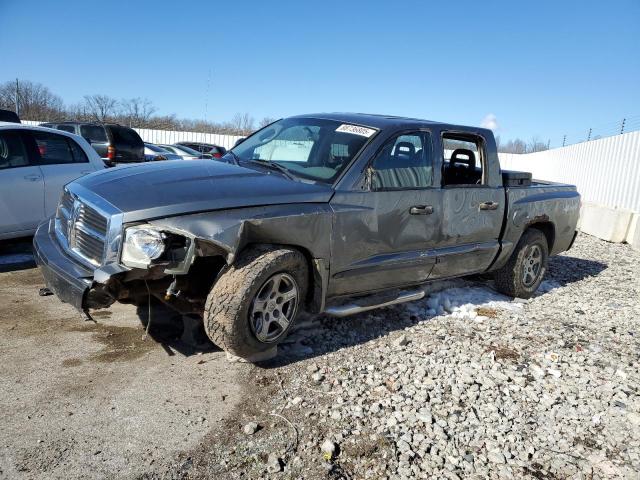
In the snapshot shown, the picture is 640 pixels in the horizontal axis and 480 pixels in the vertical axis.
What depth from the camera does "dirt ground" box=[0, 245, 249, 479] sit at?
2512 mm

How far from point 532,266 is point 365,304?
2.93m

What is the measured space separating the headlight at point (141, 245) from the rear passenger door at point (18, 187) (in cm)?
343

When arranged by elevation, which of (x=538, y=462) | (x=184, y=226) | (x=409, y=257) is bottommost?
(x=538, y=462)

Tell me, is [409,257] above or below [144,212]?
below

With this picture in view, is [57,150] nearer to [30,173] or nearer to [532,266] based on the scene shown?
[30,173]

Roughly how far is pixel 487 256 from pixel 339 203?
→ 2.25 meters

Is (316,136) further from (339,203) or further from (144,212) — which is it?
(144,212)

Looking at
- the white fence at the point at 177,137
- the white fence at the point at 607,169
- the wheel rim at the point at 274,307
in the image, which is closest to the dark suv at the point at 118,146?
the wheel rim at the point at 274,307

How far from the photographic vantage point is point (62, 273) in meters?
3.24

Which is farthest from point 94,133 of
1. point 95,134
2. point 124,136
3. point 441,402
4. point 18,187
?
point 441,402

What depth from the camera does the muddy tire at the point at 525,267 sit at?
5773mm

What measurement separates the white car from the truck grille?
7.89ft

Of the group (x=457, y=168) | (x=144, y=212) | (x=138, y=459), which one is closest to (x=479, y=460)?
(x=138, y=459)

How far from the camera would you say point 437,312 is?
515 cm
